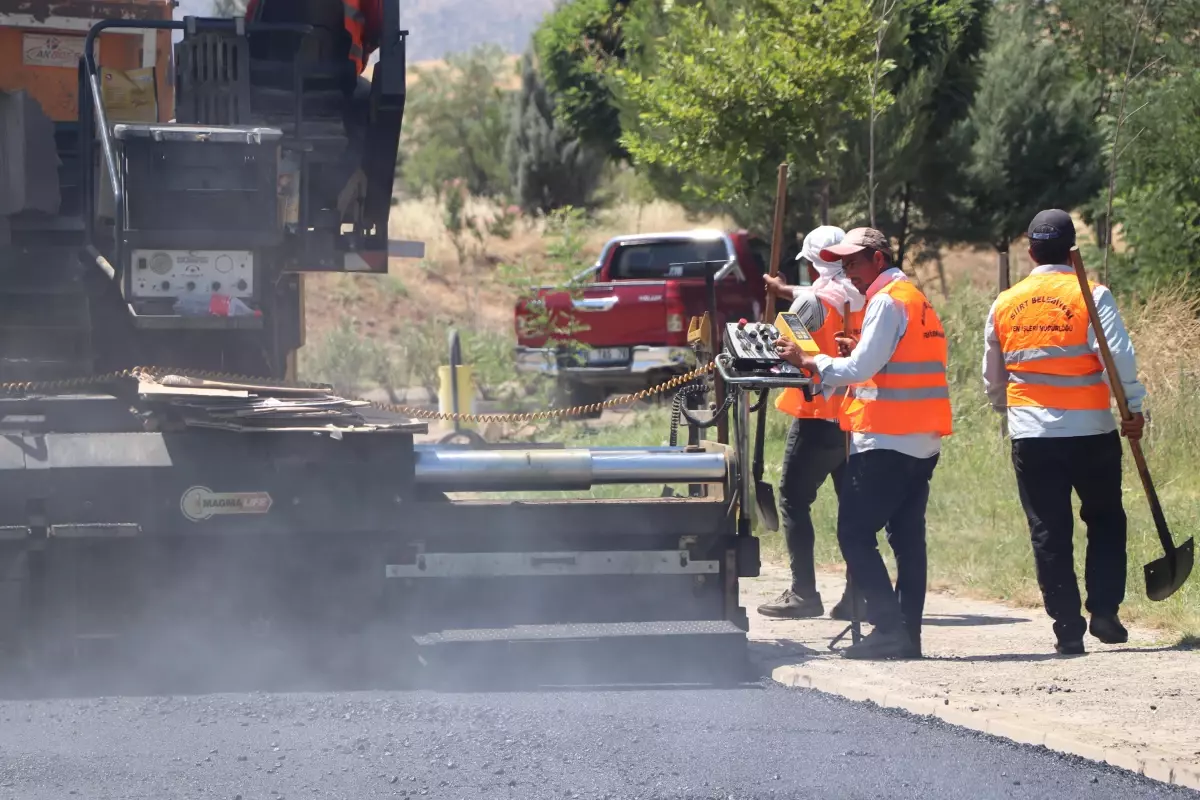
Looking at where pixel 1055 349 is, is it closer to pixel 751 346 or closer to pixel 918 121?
pixel 751 346

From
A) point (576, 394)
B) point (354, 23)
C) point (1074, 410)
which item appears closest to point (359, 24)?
point (354, 23)

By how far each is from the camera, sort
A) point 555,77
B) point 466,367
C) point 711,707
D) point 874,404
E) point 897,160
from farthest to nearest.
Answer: point 555,77 → point 897,160 → point 466,367 → point 874,404 → point 711,707

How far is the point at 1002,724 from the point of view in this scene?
5.78 metres

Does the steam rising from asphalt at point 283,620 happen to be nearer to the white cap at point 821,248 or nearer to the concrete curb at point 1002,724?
the concrete curb at point 1002,724

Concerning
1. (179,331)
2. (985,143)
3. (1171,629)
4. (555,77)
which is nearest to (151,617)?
(179,331)

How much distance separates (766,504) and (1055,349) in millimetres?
1507

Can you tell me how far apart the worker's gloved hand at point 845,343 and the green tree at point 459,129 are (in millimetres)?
33965

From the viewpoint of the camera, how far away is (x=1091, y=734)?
18.6 ft

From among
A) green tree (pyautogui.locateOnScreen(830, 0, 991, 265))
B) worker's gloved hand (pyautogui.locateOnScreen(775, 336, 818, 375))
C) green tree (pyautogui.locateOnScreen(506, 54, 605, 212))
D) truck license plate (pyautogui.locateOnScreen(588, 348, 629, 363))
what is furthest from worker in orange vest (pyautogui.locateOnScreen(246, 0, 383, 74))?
green tree (pyautogui.locateOnScreen(506, 54, 605, 212))

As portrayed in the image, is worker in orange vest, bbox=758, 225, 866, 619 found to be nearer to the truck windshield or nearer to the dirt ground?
the dirt ground

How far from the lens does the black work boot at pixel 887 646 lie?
23.5 feet

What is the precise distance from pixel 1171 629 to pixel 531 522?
2935 millimetres

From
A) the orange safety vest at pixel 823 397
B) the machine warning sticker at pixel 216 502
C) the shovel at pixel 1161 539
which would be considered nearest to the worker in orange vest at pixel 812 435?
the orange safety vest at pixel 823 397

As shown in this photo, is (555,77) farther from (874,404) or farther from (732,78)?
(874,404)
